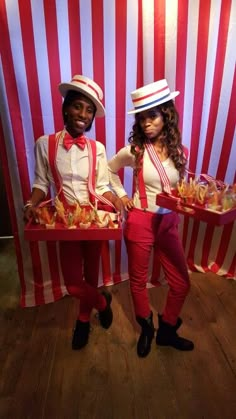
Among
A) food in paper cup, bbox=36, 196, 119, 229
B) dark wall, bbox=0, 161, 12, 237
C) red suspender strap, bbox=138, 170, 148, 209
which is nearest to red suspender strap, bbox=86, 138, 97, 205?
food in paper cup, bbox=36, 196, 119, 229

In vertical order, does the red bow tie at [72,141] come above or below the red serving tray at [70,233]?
above

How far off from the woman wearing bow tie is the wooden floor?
366mm

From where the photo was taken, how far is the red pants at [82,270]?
145 cm

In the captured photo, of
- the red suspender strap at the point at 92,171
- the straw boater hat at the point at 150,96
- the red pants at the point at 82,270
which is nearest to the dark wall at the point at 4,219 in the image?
the red pants at the point at 82,270

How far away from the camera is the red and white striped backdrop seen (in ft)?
4.95

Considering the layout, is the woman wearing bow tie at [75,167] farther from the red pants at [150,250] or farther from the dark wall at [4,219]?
the dark wall at [4,219]

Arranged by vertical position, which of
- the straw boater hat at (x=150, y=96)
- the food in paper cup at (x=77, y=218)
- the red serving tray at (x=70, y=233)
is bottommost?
the red serving tray at (x=70, y=233)

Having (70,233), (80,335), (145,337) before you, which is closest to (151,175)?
(70,233)

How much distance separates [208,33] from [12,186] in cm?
149

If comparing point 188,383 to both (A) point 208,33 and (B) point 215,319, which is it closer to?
(B) point 215,319

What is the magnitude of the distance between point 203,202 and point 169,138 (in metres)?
0.36

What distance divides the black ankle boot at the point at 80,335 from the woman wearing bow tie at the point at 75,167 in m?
0.21

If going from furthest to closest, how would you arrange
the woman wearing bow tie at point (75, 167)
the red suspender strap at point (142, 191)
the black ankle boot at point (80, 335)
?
1. the black ankle boot at point (80, 335)
2. the red suspender strap at point (142, 191)
3. the woman wearing bow tie at point (75, 167)

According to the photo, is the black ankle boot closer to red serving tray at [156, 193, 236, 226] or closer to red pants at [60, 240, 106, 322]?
red pants at [60, 240, 106, 322]
